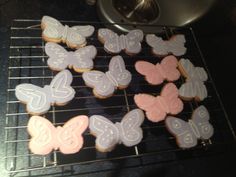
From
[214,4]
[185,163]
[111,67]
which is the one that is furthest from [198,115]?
[214,4]

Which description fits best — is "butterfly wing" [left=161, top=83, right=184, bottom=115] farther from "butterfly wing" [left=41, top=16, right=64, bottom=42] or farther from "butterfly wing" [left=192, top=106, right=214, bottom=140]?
"butterfly wing" [left=41, top=16, right=64, bottom=42]

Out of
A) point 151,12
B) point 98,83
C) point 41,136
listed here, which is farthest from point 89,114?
point 151,12

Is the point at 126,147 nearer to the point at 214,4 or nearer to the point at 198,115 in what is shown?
the point at 198,115

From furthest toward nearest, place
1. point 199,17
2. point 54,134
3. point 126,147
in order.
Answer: point 199,17 → point 126,147 → point 54,134

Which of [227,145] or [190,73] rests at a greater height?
[190,73]

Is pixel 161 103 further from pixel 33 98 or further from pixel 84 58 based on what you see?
pixel 33 98

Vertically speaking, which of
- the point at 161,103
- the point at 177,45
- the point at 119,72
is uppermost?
the point at 177,45

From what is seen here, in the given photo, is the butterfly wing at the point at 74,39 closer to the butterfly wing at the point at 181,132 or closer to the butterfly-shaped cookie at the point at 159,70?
the butterfly-shaped cookie at the point at 159,70
